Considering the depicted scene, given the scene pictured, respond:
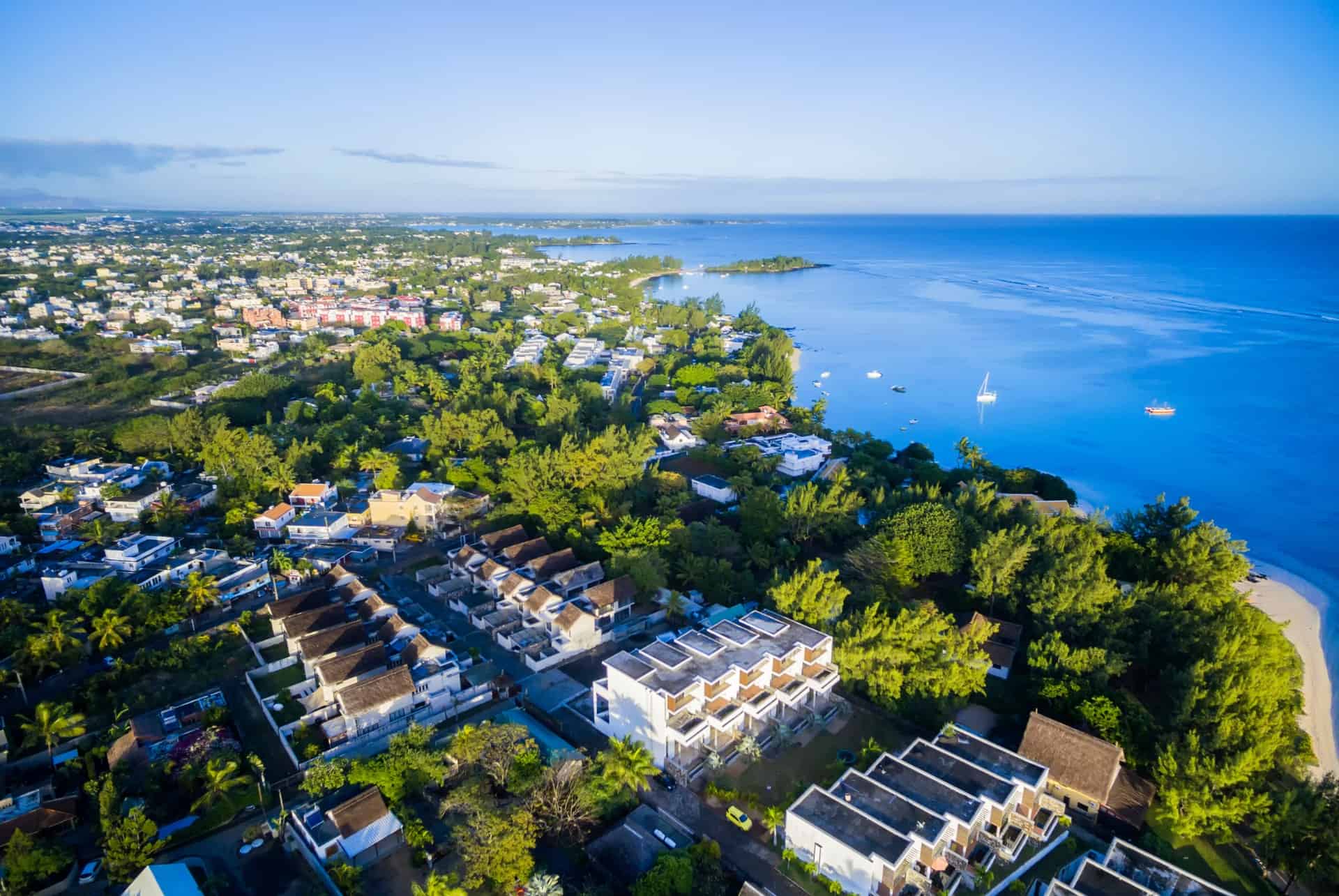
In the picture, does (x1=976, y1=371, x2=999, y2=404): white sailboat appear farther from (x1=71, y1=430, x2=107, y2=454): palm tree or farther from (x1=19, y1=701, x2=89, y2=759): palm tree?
(x1=71, y1=430, x2=107, y2=454): palm tree

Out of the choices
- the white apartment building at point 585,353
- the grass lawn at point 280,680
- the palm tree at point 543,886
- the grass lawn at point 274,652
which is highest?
the white apartment building at point 585,353

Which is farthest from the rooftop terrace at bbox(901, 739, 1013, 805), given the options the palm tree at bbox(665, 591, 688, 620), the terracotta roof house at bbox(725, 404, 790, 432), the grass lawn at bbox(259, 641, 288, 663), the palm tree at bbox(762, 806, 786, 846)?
the terracotta roof house at bbox(725, 404, 790, 432)

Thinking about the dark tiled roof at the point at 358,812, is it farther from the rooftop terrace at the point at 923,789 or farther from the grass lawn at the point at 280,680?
the rooftop terrace at the point at 923,789

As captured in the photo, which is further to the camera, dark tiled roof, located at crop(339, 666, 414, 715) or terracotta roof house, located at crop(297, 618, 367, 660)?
terracotta roof house, located at crop(297, 618, 367, 660)

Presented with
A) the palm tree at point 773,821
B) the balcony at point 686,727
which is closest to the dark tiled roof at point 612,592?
the balcony at point 686,727

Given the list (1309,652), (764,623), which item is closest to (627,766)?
(764,623)

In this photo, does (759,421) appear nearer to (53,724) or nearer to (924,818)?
Result: (924,818)

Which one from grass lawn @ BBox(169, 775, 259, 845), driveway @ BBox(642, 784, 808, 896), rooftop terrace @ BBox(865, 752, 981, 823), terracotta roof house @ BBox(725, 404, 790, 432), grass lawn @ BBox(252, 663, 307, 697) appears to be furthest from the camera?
terracotta roof house @ BBox(725, 404, 790, 432)
